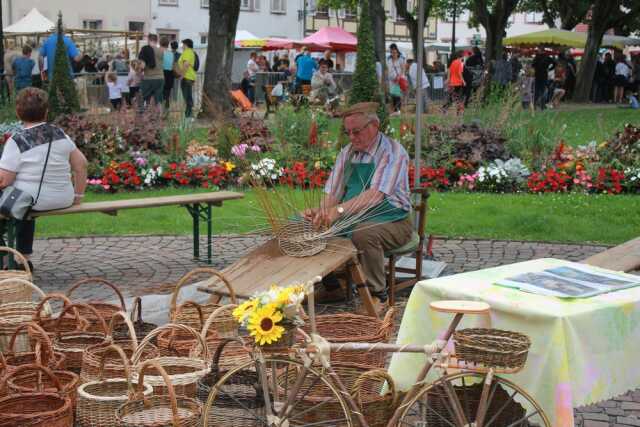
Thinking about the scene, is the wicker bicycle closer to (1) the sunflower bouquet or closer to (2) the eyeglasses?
(1) the sunflower bouquet

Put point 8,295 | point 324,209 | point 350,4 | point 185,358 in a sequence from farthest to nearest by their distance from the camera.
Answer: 1. point 350,4
2. point 324,209
3. point 8,295
4. point 185,358

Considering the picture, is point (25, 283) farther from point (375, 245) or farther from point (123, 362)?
point (375, 245)

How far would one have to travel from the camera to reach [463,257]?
9.20 meters

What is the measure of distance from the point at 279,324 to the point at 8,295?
101 inches

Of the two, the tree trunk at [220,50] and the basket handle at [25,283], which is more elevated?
the tree trunk at [220,50]

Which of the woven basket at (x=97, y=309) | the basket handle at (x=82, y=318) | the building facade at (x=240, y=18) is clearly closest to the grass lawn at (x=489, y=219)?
the woven basket at (x=97, y=309)

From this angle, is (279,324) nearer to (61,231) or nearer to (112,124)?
(61,231)

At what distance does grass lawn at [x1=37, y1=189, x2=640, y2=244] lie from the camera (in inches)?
403

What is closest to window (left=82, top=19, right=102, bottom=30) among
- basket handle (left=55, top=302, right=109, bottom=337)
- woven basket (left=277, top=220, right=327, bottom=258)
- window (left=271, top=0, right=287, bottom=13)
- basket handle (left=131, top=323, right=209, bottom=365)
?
window (left=271, top=0, right=287, bottom=13)

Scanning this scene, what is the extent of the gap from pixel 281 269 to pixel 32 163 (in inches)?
104

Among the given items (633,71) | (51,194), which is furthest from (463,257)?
(633,71)

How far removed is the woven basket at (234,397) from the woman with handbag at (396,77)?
1982 centimetres

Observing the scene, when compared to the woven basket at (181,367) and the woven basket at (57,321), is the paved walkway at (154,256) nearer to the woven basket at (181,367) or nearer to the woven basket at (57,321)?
the woven basket at (57,321)

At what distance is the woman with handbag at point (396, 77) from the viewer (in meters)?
24.7
